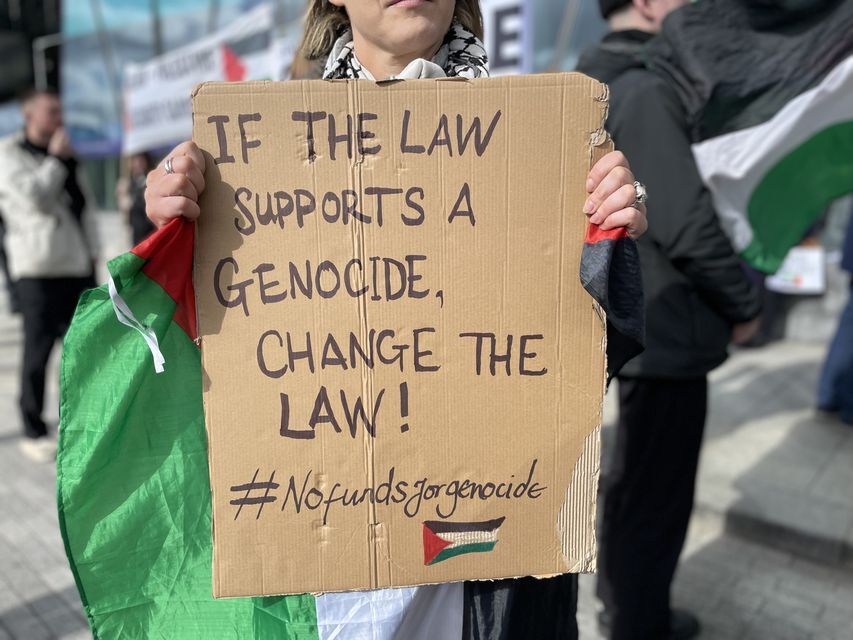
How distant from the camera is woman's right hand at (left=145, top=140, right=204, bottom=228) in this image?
993mm

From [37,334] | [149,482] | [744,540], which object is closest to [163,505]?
[149,482]

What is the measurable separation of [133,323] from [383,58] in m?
0.61

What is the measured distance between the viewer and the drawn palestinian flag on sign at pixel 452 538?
1139 mm

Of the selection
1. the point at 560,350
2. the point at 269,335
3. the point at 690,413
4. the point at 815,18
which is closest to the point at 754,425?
the point at 690,413

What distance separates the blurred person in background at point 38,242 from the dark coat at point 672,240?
3016 millimetres

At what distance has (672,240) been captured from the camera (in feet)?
6.07

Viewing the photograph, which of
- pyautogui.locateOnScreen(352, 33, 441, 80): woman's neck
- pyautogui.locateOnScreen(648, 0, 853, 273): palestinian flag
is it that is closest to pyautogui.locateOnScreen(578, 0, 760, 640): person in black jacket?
pyautogui.locateOnScreen(648, 0, 853, 273): palestinian flag

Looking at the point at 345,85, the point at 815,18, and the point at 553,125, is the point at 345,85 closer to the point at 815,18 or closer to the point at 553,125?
the point at 553,125

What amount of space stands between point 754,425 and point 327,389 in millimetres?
3698

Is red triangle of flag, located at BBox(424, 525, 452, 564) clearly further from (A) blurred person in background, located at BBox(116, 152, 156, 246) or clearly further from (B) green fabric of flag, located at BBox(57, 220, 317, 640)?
(A) blurred person in background, located at BBox(116, 152, 156, 246)

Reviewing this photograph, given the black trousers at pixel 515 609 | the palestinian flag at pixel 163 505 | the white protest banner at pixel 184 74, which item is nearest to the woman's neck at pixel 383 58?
the palestinian flag at pixel 163 505

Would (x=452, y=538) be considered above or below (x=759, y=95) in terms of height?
below

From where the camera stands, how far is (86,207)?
409 centimetres

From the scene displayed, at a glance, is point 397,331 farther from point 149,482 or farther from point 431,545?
point 149,482
